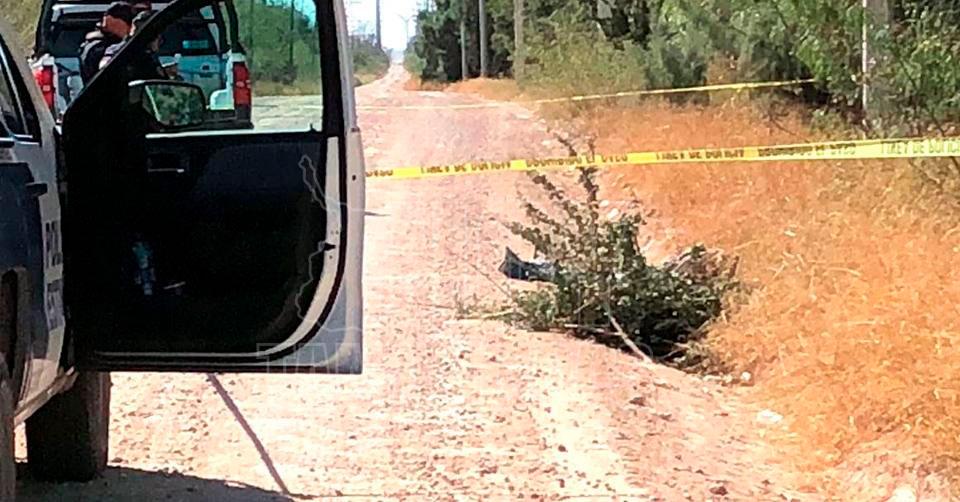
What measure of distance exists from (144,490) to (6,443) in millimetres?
2070

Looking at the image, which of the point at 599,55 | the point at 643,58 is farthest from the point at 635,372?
the point at 599,55

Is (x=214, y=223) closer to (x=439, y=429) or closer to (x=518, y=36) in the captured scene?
(x=439, y=429)

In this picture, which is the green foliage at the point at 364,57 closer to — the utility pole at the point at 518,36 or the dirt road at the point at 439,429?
the dirt road at the point at 439,429

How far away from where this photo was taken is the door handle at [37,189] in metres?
Result: 4.53

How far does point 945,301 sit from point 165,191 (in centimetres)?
342

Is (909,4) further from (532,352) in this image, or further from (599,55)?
(599,55)

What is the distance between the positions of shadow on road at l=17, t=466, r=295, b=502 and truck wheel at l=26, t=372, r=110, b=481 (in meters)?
0.06

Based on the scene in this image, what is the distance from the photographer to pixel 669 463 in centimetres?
653

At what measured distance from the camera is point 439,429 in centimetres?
703

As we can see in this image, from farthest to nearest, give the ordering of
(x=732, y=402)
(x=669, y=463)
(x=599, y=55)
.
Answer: (x=599, y=55), (x=732, y=402), (x=669, y=463)

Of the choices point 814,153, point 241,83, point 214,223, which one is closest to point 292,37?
point 241,83

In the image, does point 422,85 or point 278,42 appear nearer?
point 278,42

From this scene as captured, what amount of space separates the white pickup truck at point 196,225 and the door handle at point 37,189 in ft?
0.60

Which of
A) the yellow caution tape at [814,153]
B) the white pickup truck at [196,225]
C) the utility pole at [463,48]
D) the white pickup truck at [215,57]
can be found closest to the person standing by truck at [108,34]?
the white pickup truck at [215,57]
